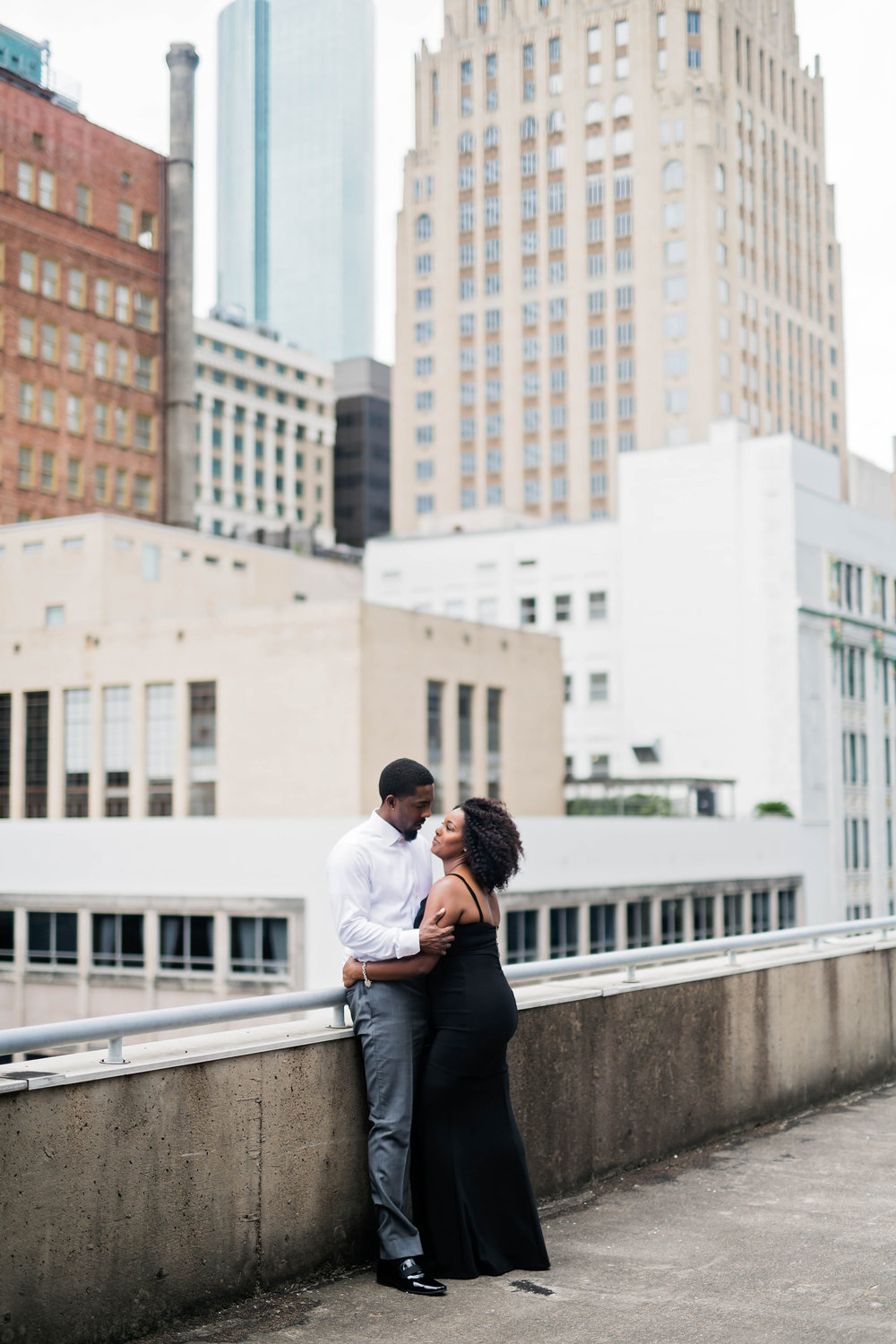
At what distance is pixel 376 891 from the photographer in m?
5.61

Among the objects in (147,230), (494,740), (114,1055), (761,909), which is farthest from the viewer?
(147,230)

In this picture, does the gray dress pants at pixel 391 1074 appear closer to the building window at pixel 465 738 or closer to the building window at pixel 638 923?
the building window at pixel 638 923

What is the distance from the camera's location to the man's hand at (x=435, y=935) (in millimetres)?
5473

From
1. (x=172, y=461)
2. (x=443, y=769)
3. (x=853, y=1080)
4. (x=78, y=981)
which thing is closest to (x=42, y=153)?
(x=172, y=461)

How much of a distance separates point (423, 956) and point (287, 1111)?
76 cm

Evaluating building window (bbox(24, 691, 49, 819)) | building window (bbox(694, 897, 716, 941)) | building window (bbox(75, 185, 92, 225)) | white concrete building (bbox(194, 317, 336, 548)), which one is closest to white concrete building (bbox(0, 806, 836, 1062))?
building window (bbox(694, 897, 716, 941))

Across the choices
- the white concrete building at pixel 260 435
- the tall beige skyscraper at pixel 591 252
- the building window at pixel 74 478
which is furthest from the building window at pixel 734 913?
the white concrete building at pixel 260 435

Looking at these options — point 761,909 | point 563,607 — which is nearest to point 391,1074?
point 761,909

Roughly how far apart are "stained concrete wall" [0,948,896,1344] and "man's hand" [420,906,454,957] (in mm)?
619

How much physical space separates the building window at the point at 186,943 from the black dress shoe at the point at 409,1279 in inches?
1849

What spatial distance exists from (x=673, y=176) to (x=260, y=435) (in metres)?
51.9

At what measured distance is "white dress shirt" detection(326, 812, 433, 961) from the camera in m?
5.51

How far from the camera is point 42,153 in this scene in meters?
90.9

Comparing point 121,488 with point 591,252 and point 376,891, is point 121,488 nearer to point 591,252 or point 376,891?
point 591,252
